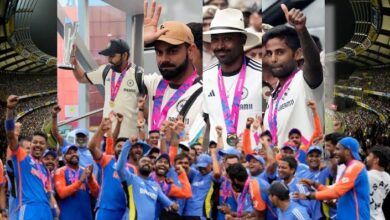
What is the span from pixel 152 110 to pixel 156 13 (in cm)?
149

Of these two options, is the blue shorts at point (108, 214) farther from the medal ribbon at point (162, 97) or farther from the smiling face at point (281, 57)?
the smiling face at point (281, 57)

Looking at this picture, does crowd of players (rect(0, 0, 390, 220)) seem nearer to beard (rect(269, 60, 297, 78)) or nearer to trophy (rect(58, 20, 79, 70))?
beard (rect(269, 60, 297, 78))

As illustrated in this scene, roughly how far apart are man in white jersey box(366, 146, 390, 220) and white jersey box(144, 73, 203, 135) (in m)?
3.80

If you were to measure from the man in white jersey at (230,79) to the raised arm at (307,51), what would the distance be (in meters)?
0.93

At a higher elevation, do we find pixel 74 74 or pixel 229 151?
pixel 74 74

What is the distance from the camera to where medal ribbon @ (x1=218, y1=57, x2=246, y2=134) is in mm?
13195

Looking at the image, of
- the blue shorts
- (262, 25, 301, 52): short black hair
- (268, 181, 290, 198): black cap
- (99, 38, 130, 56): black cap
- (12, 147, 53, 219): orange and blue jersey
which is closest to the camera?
(268, 181, 290, 198): black cap

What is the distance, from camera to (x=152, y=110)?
13.8 metres

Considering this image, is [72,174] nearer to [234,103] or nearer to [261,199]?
[261,199]

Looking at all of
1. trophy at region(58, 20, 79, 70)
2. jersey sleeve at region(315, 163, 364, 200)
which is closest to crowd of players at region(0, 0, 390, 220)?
jersey sleeve at region(315, 163, 364, 200)

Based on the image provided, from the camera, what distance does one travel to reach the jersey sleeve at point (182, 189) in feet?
37.2

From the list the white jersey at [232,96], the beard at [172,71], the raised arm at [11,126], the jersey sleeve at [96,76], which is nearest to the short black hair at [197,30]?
the beard at [172,71]

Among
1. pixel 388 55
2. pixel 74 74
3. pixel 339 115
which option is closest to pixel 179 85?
pixel 74 74

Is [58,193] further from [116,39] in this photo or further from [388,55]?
[388,55]
